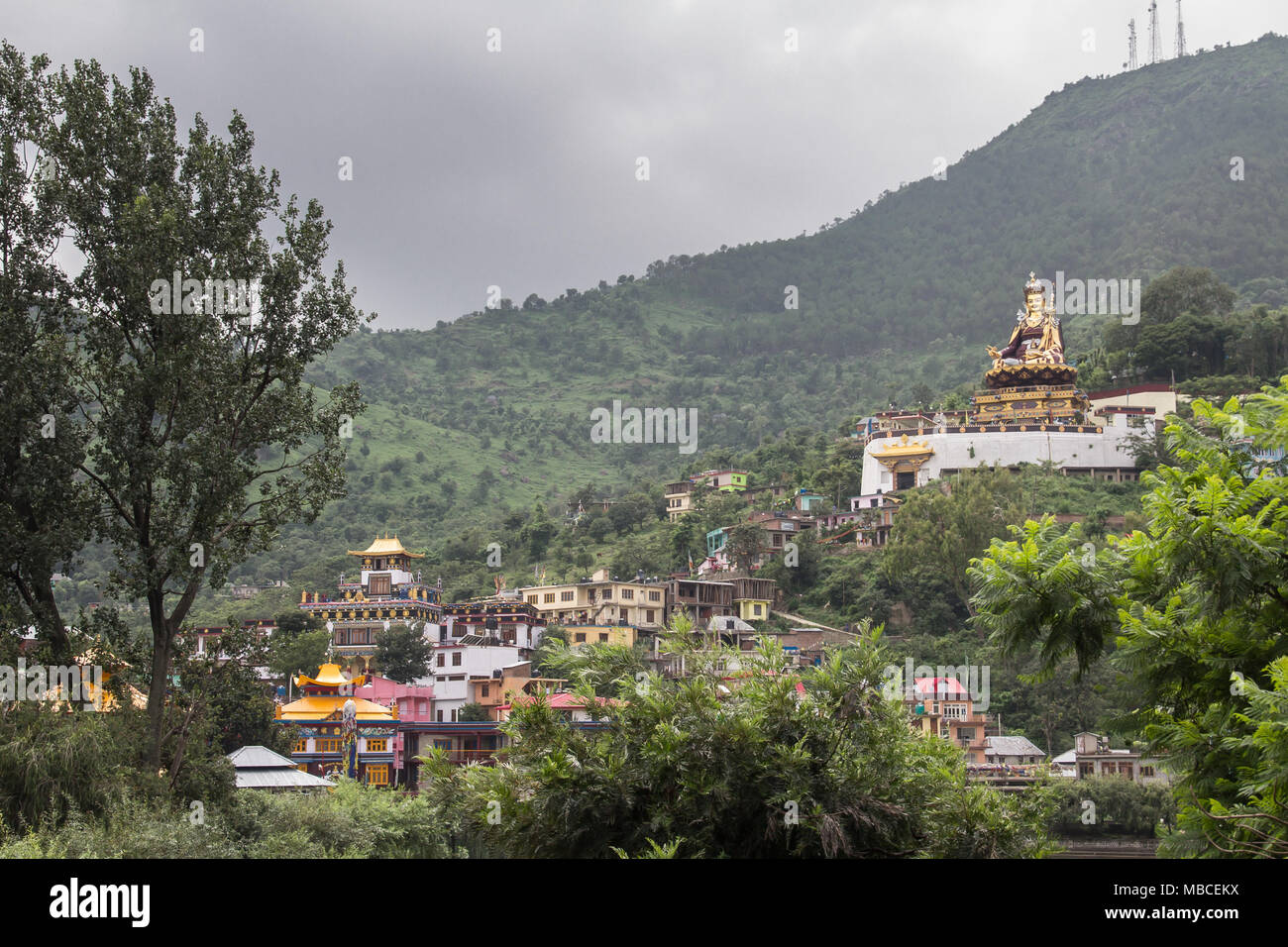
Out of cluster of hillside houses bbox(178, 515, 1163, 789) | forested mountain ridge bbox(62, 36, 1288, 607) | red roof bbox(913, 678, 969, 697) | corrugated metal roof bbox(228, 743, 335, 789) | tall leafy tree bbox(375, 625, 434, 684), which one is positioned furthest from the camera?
forested mountain ridge bbox(62, 36, 1288, 607)

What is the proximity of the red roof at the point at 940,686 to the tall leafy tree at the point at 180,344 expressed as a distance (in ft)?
86.6

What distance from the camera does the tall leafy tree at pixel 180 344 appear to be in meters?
17.7

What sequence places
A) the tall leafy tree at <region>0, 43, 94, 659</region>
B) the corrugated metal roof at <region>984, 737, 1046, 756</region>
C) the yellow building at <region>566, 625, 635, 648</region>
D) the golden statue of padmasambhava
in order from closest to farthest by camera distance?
the tall leafy tree at <region>0, 43, 94, 659</region> < the corrugated metal roof at <region>984, 737, 1046, 756</region> < the yellow building at <region>566, 625, 635, 648</region> < the golden statue of padmasambhava

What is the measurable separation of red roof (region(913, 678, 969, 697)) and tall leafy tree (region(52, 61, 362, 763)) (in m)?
26.4

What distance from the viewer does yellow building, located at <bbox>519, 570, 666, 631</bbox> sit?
2202 inches

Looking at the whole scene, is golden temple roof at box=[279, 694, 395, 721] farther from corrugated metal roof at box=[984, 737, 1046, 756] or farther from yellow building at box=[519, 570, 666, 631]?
corrugated metal roof at box=[984, 737, 1046, 756]

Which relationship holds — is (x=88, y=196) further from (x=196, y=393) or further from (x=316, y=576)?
(x=316, y=576)

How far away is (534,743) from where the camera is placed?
1287 cm

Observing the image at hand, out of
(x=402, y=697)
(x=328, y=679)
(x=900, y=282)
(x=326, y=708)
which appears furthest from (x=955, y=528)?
(x=900, y=282)

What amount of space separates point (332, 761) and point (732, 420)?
88.3 metres

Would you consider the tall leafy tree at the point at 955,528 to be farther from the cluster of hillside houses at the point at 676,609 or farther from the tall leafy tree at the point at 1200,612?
the tall leafy tree at the point at 1200,612

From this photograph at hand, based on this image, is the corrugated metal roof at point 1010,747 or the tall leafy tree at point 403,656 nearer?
the corrugated metal roof at point 1010,747

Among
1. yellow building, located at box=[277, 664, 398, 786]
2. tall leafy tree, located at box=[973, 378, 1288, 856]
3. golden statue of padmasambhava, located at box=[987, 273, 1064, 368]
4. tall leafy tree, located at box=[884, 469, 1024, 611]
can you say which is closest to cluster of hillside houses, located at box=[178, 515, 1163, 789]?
yellow building, located at box=[277, 664, 398, 786]

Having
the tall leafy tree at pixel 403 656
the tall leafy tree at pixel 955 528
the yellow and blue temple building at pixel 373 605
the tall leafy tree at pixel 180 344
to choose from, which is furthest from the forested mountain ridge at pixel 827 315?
the tall leafy tree at pixel 180 344
